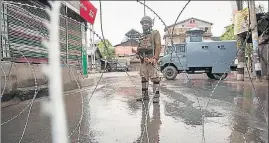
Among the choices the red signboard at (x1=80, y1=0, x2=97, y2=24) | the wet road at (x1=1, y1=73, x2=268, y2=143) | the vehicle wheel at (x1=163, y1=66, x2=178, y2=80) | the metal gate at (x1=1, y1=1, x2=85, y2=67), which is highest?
the red signboard at (x1=80, y1=0, x2=97, y2=24)

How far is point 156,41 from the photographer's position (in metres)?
5.94

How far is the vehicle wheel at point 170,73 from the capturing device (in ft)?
53.5

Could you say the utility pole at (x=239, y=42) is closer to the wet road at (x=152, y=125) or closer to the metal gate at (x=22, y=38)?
the metal gate at (x=22, y=38)

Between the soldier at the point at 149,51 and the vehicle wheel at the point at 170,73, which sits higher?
the soldier at the point at 149,51

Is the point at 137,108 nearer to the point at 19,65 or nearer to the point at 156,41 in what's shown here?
the point at 156,41

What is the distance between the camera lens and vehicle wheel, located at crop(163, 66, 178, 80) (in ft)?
53.5

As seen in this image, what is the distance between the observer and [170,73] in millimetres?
16391

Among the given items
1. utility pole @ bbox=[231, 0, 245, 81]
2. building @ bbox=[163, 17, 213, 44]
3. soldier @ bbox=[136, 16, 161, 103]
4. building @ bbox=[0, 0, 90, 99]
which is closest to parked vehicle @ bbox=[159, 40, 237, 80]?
building @ bbox=[163, 17, 213, 44]

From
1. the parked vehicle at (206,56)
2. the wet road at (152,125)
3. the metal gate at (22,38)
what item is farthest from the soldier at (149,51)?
the parked vehicle at (206,56)

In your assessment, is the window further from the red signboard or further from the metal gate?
the metal gate

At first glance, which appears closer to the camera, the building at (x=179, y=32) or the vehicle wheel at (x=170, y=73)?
the building at (x=179, y=32)

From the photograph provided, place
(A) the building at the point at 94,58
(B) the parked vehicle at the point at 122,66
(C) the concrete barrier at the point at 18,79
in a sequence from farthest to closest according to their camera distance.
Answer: (A) the building at the point at 94,58 → (C) the concrete barrier at the point at 18,79 → (B) the parked vehicle at the point at 122,66

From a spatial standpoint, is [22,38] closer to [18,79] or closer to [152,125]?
[18,79]

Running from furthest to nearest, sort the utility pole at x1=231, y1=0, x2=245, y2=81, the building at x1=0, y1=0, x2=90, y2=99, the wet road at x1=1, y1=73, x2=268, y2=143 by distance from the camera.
→ the utility pole at x1=231, y1=0, x2=245, y2=81
the building at x1=0, y1=0, x2=90, y2=99
the wet road at x1=1, y1=73, x2=268, y2=143
